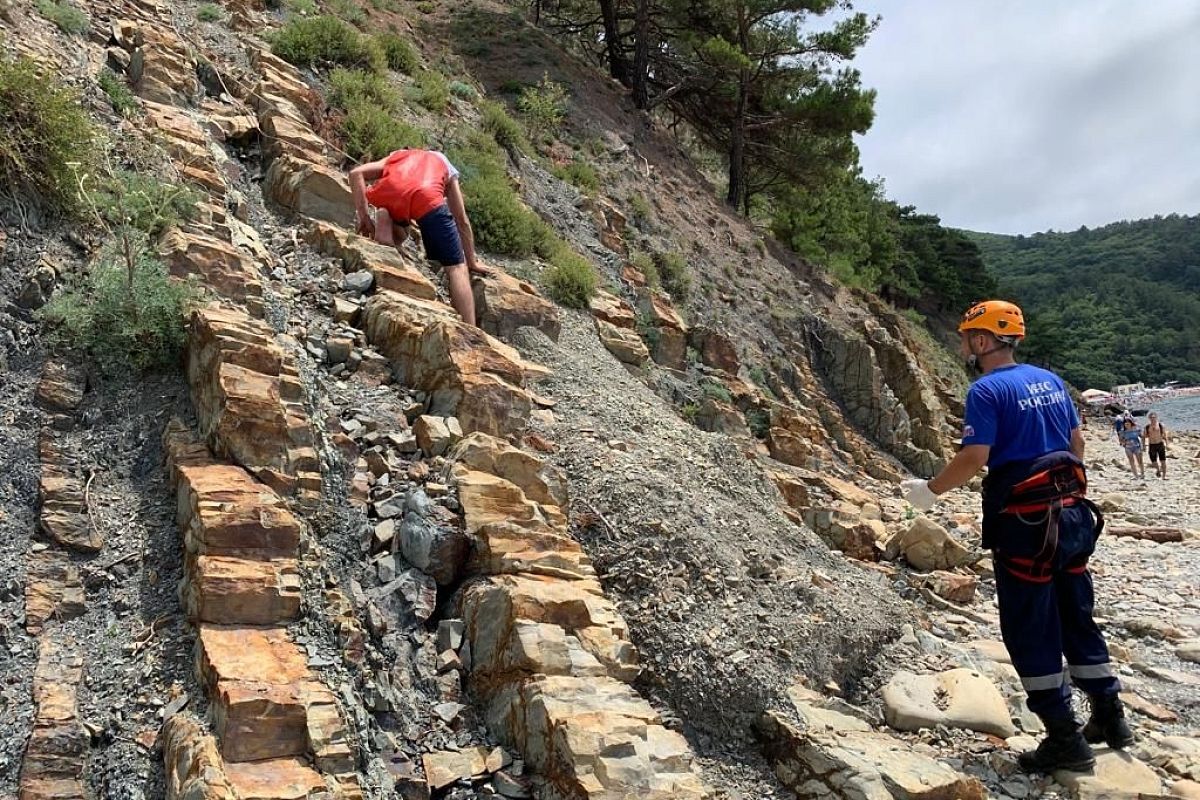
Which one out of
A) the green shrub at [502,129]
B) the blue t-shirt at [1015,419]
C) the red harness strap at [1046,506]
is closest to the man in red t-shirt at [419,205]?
the blue t-shirt at [1015,419]

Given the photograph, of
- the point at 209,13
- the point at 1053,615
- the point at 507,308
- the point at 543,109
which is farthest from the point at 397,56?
the point at 1053,615

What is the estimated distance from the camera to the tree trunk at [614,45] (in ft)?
58.7

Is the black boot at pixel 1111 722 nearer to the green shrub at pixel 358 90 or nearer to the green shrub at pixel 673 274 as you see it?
the green shrub at pixel 358 90

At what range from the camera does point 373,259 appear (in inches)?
221

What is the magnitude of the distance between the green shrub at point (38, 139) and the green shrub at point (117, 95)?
3.85 feet

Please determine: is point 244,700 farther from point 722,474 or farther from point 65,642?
point 722,474

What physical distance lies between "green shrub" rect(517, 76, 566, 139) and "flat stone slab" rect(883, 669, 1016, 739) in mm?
10861

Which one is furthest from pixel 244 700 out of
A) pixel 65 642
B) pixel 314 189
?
pixel 314 189

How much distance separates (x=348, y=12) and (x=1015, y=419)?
11767mm

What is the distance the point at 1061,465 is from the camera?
343cm

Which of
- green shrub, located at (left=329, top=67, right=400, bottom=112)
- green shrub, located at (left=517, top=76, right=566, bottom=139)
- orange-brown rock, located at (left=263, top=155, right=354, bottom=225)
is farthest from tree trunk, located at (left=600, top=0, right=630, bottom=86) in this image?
orange-brown rock, located at (left=263, top=155, right=354, bottom=225)

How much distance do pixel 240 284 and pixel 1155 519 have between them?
1123 cm

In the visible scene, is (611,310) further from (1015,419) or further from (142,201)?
(1015,419)

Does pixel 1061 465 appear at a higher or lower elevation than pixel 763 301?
lower
